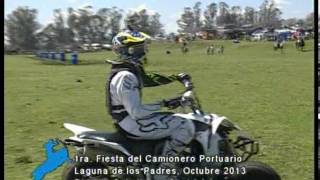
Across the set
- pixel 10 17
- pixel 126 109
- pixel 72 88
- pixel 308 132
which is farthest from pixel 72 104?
pixel 308 132

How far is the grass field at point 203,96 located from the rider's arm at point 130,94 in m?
0.08

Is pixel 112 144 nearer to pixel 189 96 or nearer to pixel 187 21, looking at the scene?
pixel 189 96

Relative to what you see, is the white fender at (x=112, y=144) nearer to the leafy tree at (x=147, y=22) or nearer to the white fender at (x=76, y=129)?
the white fender at (x=76, y=129)

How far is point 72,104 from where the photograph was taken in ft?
14.3

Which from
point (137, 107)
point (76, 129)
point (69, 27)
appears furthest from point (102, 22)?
point (76, 129)

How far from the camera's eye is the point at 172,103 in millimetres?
4258

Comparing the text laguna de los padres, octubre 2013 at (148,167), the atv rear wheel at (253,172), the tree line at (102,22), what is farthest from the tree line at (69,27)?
the atv rear wheel at (253,172)

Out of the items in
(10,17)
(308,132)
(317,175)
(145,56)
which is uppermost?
Result: (10,17)

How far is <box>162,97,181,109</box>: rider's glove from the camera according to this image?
13.9 ft

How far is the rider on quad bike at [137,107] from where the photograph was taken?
164 inches

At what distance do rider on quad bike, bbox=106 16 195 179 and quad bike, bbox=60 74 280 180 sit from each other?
45 millimetres

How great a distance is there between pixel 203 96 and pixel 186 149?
15.7 inches

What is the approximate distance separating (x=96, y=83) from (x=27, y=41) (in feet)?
2.07

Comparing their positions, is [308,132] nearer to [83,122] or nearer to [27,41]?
[83,122]
